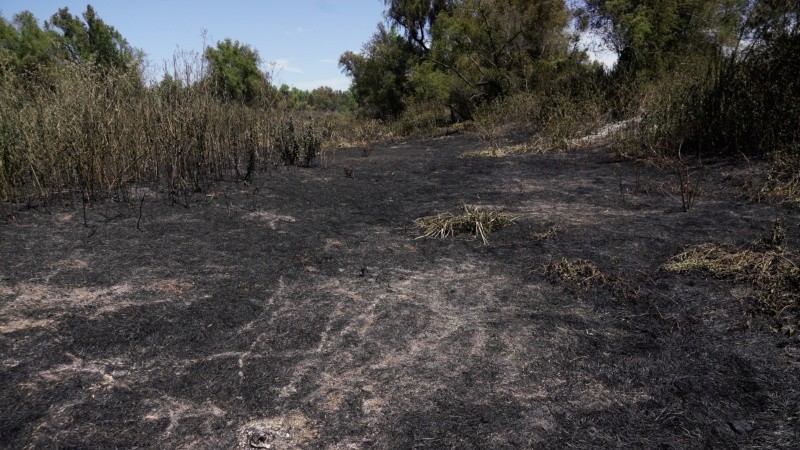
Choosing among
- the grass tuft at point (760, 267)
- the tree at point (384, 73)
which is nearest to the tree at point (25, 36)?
the tree at point (384, 73)

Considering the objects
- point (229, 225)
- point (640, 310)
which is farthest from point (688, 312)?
point (229, 225)

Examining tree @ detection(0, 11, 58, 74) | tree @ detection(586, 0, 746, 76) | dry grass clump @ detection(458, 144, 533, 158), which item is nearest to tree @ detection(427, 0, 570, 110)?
tree @ detection(586, 0, 746, 76)

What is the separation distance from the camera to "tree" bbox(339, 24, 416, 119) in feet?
67.4

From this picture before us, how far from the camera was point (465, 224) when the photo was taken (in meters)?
4.30

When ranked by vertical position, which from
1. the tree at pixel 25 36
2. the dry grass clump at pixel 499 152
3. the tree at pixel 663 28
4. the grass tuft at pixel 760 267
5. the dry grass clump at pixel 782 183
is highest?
the tree at pixel 25 36

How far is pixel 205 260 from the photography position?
138 inches

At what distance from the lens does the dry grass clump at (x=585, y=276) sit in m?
2.91

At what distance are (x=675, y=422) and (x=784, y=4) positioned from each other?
22.6 feet

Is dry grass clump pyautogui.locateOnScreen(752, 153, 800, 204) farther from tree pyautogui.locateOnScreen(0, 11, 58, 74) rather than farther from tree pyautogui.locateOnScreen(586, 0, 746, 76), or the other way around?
tree pyautogui.locateOnScreen(0, 11, 58, 74)

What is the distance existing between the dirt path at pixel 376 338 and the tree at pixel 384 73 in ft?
54.6

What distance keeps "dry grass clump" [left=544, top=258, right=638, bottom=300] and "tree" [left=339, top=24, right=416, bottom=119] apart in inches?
676

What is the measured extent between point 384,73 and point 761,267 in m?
19.5

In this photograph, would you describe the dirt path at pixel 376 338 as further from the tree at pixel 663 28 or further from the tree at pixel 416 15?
the tree at pixel 416 15

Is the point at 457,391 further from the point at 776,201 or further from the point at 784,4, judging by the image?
the point at 784,4
